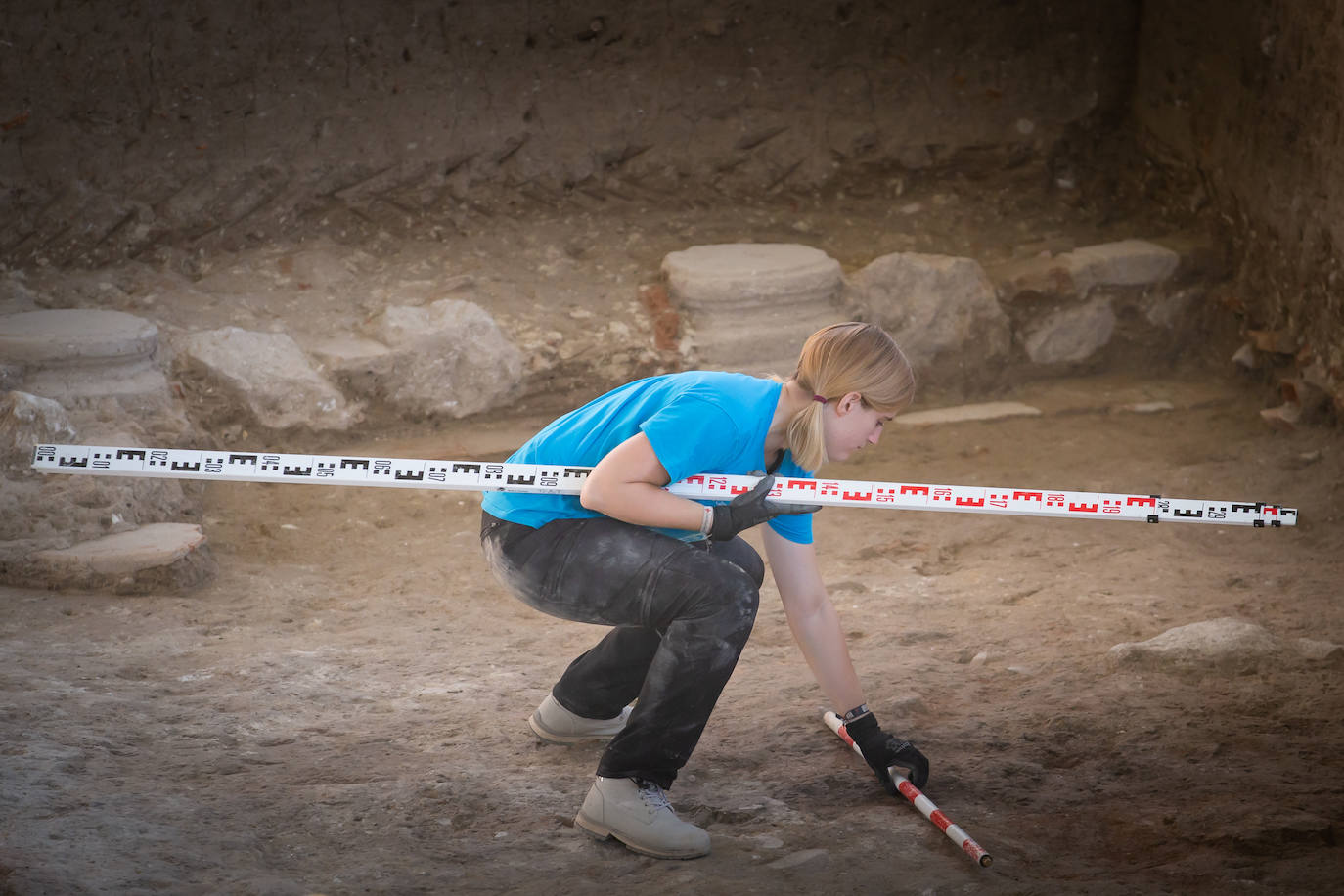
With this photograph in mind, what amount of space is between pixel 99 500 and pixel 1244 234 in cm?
532

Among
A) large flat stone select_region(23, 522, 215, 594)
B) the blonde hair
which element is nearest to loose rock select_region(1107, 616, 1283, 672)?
the blonde hair

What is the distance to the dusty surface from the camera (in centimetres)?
238

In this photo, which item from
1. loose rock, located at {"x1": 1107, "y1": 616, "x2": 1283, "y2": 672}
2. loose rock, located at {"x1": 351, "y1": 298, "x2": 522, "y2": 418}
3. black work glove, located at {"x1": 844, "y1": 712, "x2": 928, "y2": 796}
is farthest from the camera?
loose rock, located at {"x1": 351, "y1": 298, "x2": 522, "y2": 418}

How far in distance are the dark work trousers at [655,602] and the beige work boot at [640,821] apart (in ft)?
0.10

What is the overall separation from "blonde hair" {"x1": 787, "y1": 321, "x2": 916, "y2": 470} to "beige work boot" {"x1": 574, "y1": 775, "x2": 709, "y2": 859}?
74cm

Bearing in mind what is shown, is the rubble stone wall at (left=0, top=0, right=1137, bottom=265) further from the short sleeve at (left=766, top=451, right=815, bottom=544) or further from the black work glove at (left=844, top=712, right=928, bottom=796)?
the black work glove at (left=844, top=712, right=928, bottom=796)

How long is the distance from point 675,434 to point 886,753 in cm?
88

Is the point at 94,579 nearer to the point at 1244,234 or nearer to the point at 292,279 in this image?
the point at 292,279

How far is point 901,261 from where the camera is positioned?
6199 mm

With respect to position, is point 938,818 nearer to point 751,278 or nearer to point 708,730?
point 708,730

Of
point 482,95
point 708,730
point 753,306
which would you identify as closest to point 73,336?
point 482,95

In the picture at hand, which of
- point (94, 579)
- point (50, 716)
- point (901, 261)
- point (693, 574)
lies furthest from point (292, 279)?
point (693, 574)

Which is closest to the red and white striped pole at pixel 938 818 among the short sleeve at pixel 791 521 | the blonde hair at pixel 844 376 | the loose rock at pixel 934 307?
the short sleeve at pixel 791 521

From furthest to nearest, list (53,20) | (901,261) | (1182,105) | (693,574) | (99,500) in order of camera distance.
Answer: (1182,105) < (901,261) < (53,20) < (99,500) < (693,574)
